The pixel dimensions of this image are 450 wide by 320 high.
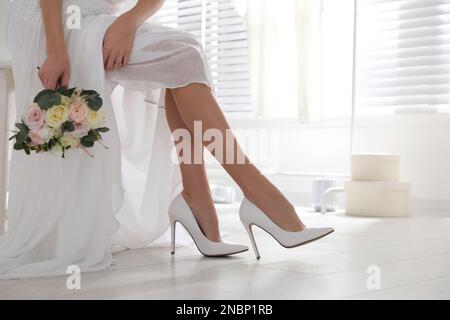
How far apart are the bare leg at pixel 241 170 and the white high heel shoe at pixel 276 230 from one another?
0.01m

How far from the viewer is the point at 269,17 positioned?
427 cm

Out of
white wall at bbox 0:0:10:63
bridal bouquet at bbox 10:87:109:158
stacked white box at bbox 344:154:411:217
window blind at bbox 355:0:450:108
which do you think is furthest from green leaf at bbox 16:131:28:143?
window blind at bbox 355:0:450:108

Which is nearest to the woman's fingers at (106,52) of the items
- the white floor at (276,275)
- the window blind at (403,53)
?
the white floor at (276,275)

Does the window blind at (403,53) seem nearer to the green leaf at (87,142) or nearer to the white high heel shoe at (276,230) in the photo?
the white high heel shoe at (276,230)

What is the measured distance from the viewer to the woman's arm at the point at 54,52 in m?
1.85

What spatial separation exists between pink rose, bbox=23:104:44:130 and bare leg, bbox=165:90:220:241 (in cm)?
43

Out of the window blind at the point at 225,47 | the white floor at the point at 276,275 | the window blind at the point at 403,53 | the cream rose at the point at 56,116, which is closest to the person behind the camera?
the white floor at the point at 276,275

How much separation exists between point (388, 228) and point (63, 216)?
1.55m

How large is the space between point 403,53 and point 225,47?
1381 mm

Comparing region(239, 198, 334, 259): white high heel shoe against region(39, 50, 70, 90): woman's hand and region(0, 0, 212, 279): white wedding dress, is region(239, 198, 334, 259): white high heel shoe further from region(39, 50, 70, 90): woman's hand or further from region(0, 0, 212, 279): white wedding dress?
region(39, 50, 70, 90): woman's hand

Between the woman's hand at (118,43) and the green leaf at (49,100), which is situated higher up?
the woman's hand at (118,43)

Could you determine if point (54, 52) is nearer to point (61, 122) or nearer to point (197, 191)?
point (61, 122)

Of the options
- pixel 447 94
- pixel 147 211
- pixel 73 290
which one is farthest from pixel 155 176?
pixel 447 94
